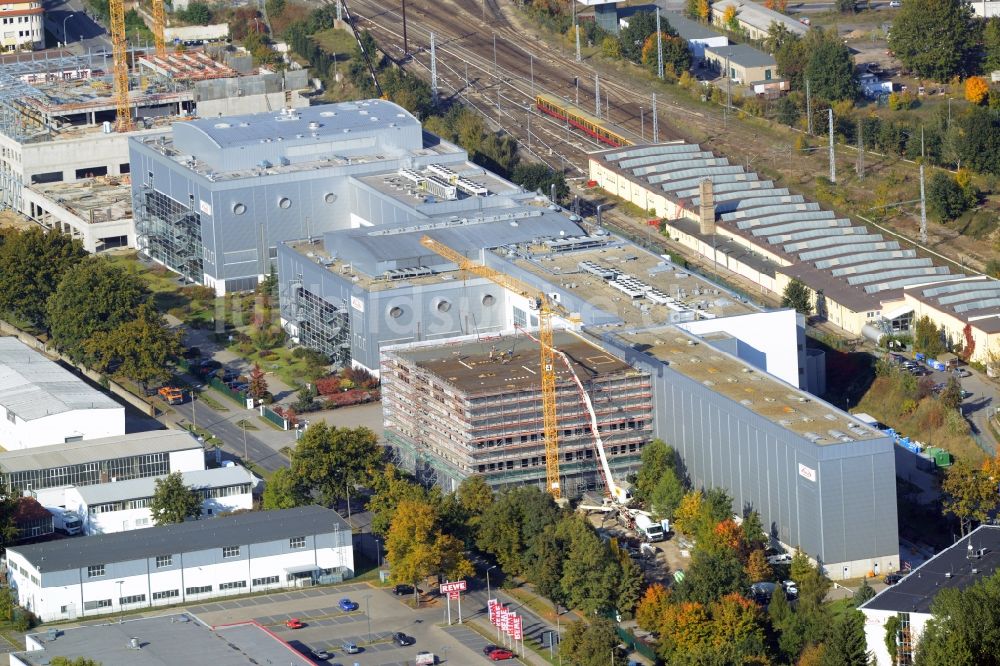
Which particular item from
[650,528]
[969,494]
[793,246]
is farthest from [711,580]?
[793,246]

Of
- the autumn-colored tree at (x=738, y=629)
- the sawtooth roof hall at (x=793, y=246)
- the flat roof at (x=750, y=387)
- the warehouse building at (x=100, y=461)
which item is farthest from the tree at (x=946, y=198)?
the autumn-colored tree at (x=738, y=629)

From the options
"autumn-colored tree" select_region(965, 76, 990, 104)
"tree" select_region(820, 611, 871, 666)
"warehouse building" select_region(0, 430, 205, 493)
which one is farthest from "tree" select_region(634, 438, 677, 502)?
"autumn-colored tree" select_region(965, 76, 990, 104)

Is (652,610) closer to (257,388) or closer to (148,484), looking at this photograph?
(148,484)

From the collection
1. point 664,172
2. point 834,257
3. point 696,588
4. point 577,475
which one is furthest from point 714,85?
point 696,588

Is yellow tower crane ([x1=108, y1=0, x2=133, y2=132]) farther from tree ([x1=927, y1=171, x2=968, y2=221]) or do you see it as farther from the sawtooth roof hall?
tree ([x1=927, y1=171, x2=968, y2=221])

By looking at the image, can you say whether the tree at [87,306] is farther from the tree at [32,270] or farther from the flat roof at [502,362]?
the flat roof at [502,362]
